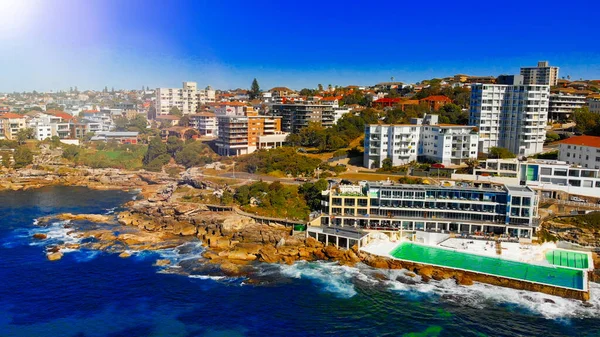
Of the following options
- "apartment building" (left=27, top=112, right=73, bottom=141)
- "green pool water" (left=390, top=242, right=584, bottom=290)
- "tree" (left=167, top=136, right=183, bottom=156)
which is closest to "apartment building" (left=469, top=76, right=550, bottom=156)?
"green pool water" (left=390, top=242, right=584, bottom=290)

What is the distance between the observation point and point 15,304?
26.0 meters

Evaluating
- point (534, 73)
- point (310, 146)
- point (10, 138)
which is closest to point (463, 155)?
point (310, 146)

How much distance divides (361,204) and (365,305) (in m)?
11.3

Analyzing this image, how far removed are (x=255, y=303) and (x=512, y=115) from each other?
36647mm

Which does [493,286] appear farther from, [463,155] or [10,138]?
[10,138]

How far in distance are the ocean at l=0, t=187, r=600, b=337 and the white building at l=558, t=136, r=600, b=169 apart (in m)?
15.6

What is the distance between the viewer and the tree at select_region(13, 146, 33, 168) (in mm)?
63969

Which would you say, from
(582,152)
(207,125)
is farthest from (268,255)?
(207,125)

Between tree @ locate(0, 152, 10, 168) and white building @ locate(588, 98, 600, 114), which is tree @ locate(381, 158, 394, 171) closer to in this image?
white building @ locate(588, 98, 600, 114)

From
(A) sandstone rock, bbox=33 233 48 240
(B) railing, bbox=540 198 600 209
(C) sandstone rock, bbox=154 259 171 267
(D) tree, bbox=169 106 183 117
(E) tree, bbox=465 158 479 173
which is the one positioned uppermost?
(D) tree, bbox=169 106 183 117

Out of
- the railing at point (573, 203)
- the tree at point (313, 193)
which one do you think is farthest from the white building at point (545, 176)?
the tree at point (313, 193)

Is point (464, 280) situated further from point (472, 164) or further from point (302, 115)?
point (302, 115)

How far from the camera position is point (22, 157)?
6444 centimetres

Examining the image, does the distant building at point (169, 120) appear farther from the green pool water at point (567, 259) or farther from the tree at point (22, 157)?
the green pool water at point (567, 259)
